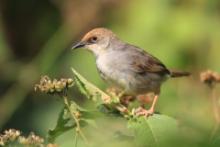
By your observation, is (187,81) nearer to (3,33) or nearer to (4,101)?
(4,101)

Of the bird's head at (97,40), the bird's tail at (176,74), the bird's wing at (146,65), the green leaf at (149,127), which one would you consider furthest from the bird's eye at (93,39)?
the green leaf at (149,127)

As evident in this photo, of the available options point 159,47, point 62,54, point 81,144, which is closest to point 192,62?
point 159,47

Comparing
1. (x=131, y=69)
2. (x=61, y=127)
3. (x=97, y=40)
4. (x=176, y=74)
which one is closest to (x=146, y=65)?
(x=131, y=69)

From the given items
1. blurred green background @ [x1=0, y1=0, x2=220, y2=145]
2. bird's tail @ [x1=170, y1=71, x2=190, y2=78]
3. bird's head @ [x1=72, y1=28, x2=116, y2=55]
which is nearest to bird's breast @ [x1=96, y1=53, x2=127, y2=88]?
bird's head @ [x1=72, y1=28, x2=116, y2=55]

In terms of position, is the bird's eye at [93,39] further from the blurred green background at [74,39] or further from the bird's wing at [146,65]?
the blurred green background at [74,39]

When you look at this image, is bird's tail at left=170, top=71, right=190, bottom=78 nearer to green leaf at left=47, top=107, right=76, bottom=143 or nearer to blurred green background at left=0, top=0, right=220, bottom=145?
blurred green background at left=0, top=0, right=220, bottom=145
